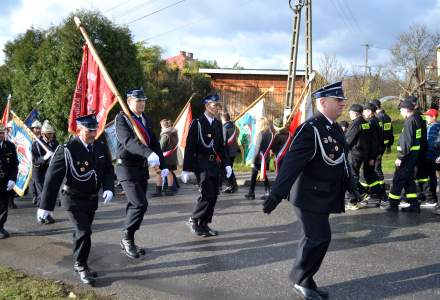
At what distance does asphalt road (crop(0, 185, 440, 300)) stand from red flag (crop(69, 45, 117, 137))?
1.87 metres

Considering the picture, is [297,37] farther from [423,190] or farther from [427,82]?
[427,82]

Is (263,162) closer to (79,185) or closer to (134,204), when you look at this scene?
(134,204)

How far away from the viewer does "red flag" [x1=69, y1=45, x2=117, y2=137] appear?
6680mm

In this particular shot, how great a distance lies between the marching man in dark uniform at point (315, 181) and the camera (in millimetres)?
4410

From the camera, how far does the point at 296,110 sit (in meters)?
10.4

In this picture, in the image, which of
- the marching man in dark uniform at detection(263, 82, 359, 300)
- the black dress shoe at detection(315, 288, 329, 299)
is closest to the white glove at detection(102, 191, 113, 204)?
the marching man in dark uniform at detection(263, 82, 359, 300)

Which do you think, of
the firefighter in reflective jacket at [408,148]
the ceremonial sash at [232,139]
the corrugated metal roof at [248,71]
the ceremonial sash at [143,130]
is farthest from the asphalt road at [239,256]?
the corrugated metal roof at [248,71]

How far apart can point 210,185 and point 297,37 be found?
10.5m

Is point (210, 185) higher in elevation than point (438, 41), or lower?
lower

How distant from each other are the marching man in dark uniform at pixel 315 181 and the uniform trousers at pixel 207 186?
2.33m

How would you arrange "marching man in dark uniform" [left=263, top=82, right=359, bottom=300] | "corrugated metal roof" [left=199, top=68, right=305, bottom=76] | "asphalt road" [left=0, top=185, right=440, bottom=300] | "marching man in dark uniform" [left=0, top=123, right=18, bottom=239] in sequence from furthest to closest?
1. "corrugated metal roof" [left=199, top=68, right=305, bottom=76]
2. "marching man in dark uniform" [left=0, top=123, right=18, bottom=239]
3. "asphalt road" [left=0, top=185, right=440, bottom=300]
4. "marching man in dark uniform" [left=263, top=82, right=359, bottom=300]

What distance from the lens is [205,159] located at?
6.92 m

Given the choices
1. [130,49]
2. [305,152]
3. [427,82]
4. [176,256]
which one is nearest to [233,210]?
[176,256]

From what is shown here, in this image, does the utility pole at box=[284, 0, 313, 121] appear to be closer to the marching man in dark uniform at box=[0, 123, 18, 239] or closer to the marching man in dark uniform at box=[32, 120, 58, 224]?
the marching man in dark uniform at box=[32, 120, 58, 224]
